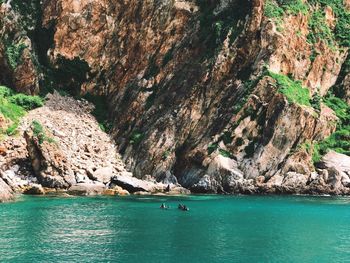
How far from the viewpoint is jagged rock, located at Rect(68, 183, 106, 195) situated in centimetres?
7231

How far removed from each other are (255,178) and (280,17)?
103 feet

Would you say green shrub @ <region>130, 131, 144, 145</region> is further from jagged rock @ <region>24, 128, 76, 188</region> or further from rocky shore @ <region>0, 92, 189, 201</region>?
jagged rock @ <region>24, 128, 76, 188</region>

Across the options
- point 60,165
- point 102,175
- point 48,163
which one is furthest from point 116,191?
point 48,163

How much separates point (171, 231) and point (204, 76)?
51496mm

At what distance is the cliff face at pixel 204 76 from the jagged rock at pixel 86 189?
44.4 ft

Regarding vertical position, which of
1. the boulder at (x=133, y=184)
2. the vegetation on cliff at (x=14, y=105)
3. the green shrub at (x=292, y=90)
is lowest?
the boulder at (x=133, y=184)

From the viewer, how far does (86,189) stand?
73.1 meters

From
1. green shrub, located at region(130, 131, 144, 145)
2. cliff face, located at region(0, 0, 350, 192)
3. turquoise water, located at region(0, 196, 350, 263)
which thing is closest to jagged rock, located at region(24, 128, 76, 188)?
turquoise water, located at region(0, 196, 350, 263)

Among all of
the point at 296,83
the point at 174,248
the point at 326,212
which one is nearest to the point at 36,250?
the point at 174,248

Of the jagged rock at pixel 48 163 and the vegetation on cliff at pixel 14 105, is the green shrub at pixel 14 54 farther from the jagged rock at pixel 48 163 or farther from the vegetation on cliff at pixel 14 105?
the jagged rock at pixel 48 163

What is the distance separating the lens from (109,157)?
89188mm

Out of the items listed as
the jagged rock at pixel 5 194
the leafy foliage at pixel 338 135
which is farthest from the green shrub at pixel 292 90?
the jagged rock at pixel 5 194

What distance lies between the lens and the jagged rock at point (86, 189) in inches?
2847

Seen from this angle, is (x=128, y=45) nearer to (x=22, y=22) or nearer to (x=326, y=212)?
(x=22, y=22)
